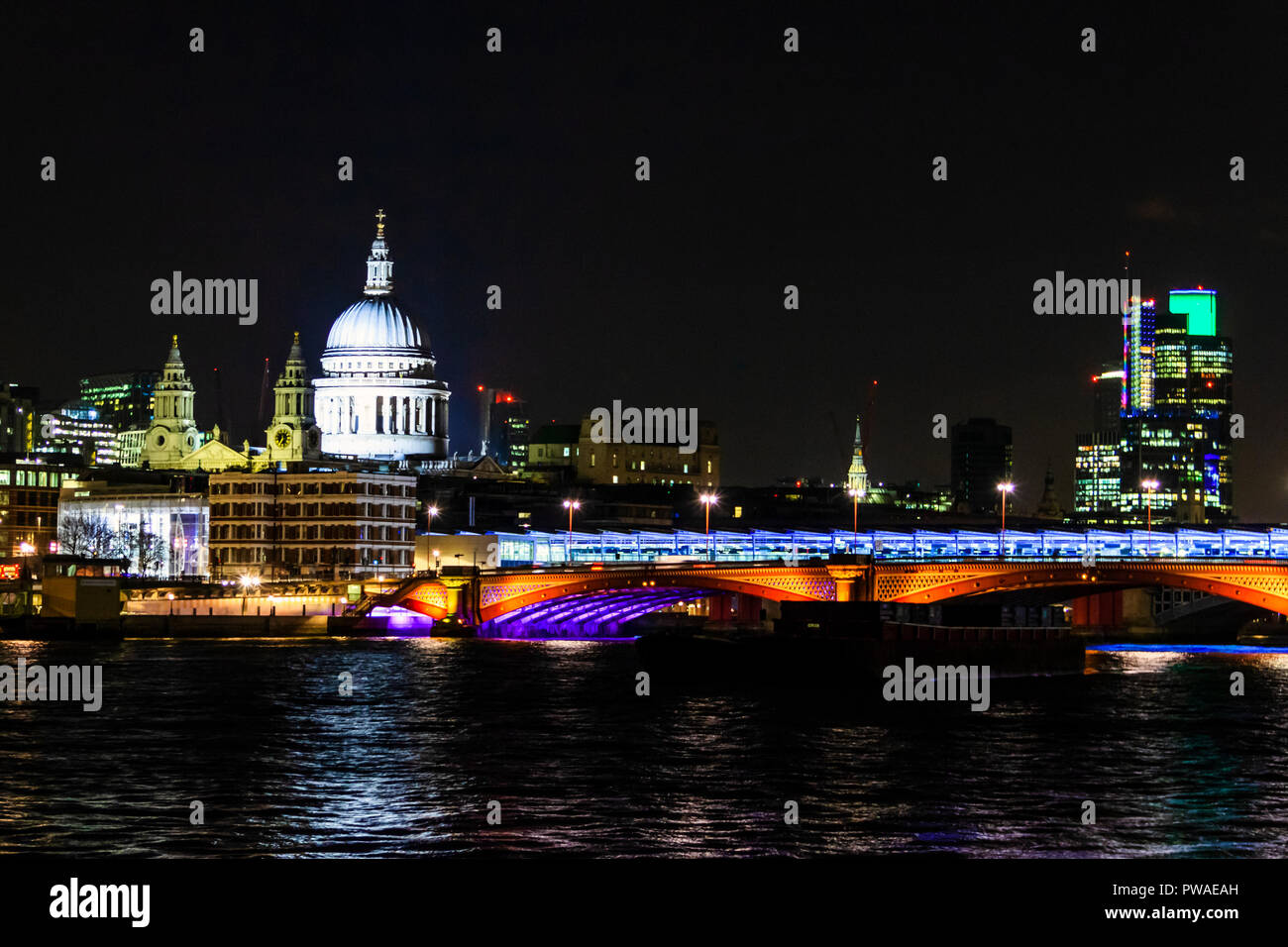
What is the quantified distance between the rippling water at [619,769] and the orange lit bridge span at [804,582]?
78.9ft

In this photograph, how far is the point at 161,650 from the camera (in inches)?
3826

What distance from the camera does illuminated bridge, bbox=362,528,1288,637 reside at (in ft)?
344

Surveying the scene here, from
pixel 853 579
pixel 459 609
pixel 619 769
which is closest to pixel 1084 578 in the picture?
pixel 853 579

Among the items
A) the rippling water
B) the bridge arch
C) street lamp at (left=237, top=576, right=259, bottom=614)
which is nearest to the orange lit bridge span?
the bridge arch

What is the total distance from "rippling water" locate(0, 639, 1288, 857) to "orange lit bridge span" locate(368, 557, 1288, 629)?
24055 millimetres

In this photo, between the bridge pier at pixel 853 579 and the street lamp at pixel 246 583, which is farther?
the street lamp at pixel 246 583

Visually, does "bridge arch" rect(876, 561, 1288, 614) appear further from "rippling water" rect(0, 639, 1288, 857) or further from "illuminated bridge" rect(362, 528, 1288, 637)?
"rippling water" rect(0, 639, 1288, 857)

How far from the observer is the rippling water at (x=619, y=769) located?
36969 mm

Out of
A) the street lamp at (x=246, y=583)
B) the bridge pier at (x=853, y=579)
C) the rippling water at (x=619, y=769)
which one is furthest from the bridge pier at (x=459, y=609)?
the rippling water at (x=619, y=769)

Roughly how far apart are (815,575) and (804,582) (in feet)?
2.51

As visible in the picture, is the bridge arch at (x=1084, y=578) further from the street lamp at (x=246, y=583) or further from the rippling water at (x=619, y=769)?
the street lamp at (x=246, y=583)

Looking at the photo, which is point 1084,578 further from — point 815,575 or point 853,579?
point 815,575
